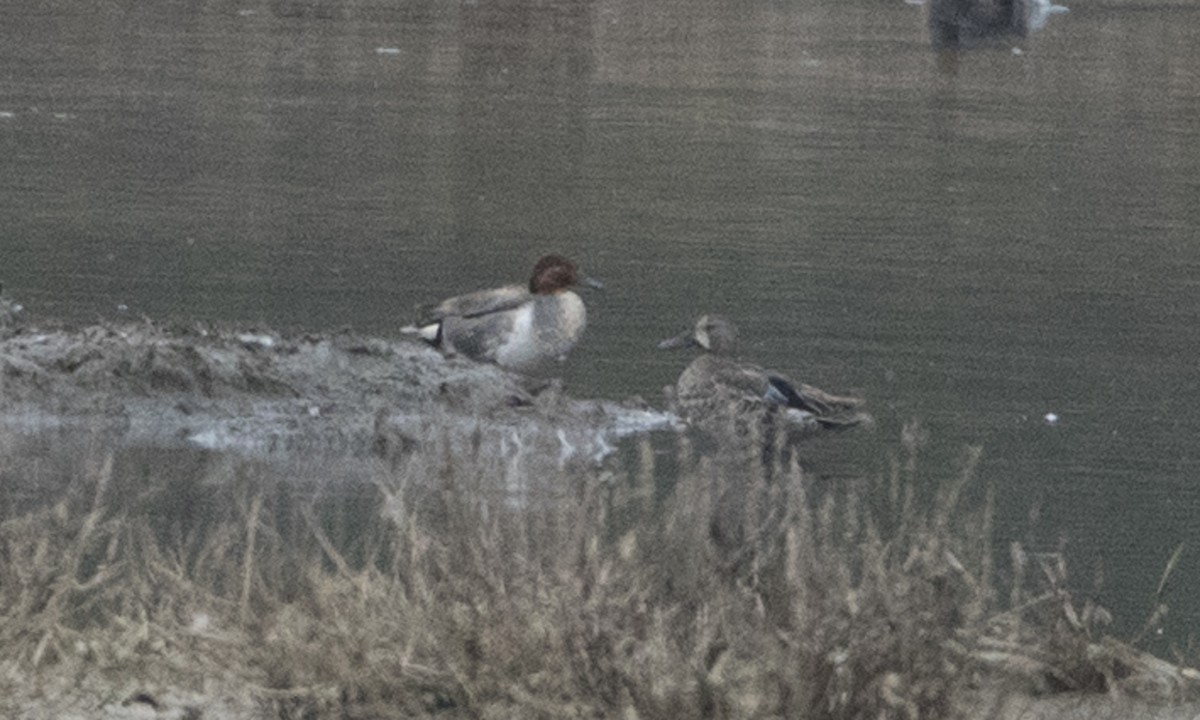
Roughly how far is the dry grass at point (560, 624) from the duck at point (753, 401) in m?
3.64

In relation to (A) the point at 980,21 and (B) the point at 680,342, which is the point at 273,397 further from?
(A) the point at 980,21

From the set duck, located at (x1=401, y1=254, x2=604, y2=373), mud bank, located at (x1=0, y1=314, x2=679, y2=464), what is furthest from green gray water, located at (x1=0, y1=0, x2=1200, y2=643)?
mud bank, located at (x1=0, y1=314, x2=679, y2=464)

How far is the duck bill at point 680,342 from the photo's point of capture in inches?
432

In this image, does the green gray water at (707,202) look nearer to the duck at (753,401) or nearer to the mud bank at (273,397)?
the duck at (753,401)

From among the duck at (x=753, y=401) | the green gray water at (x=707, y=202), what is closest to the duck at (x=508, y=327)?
the green gray water at (x=707, y=202)

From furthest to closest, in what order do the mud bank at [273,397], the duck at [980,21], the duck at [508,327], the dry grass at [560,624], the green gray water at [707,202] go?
1. the duck at [980,21]
2. the duck at [508,327]
3. the green gray water at [707,202]
4. the mud bank at [273,397]
5. the dry grass at [560,624]

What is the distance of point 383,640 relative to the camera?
580 centimetres

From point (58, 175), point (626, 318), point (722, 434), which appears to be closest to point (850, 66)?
point (58, 175)

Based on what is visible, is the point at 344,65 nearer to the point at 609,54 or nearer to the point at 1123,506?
the point at 609,54

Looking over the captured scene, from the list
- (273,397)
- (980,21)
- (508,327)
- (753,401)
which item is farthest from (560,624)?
(980,21)

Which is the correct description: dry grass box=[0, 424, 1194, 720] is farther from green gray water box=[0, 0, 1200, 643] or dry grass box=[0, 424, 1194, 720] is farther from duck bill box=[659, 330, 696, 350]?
duck bill box=[659, 330, 696, 350]

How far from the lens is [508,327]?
11.0 meters

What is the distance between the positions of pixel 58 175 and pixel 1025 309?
17.6ft

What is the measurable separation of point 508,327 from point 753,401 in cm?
122
